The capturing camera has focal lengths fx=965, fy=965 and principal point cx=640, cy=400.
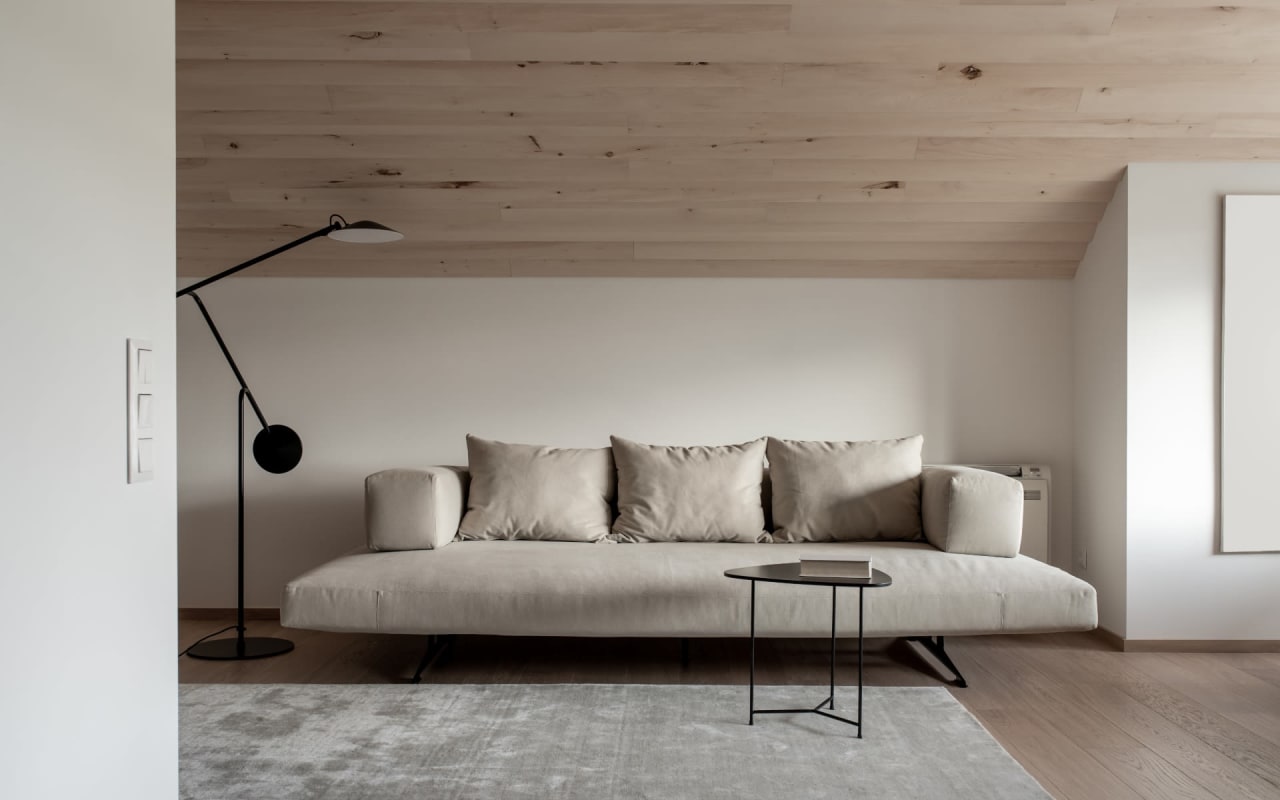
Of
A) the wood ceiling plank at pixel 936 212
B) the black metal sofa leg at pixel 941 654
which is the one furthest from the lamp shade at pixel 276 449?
the black metal sofa leg at pixel 941 654

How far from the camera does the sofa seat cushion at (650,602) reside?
3.52 meters

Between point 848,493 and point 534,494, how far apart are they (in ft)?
4.54

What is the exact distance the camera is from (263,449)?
435 cm

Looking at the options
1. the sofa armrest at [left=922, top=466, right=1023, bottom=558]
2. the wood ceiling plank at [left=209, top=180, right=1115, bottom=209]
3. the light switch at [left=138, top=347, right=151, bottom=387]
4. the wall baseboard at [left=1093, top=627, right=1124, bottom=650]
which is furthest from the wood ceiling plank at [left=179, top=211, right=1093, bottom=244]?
the light switch at [left=138, top=347, right=151, bottom=387]

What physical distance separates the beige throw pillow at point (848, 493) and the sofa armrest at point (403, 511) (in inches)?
59.5

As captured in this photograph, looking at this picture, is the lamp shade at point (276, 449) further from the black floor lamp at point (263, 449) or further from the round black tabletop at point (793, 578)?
the round black tabletop at point (793, 578)

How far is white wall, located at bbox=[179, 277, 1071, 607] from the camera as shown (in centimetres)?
482

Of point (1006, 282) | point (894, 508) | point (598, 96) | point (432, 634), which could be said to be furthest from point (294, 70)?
point (1006, 282)

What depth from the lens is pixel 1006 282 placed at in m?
4.88

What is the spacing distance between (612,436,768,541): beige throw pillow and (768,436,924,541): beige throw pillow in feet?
0.46

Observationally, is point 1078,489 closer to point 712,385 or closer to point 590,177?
point 712,385

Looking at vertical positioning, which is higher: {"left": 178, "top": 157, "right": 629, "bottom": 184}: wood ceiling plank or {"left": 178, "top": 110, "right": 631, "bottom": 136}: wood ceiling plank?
{"left": 178, "top": 110, "right": 631, "bottom": 136}: wood ceiling plank

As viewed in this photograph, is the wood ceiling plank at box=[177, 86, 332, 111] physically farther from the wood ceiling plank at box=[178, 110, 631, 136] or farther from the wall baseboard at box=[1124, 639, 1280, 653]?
the wall baseboard at box=[1124, 639, 1280, 653]

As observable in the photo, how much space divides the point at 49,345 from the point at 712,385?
3844 millimetres
